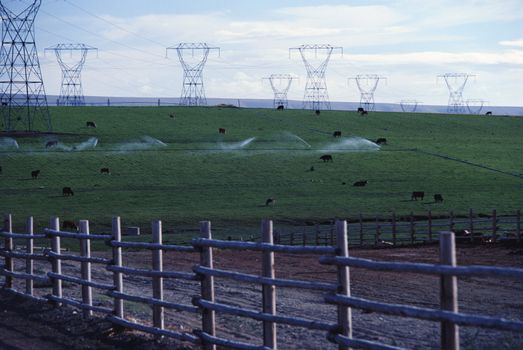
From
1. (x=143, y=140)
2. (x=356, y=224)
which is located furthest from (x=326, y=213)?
(x=143, y=140)

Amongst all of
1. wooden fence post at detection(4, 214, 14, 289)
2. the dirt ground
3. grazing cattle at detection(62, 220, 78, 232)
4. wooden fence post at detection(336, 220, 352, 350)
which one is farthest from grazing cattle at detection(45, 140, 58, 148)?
wooden fence post at detection(336, 220, 352, 350)

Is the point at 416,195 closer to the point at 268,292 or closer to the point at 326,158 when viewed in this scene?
the point at 326,158

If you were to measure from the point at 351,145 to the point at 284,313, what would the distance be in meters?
75.6

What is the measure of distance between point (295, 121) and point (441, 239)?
104 meters

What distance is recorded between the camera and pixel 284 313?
60.5 ft

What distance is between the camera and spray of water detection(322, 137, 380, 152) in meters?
90.3

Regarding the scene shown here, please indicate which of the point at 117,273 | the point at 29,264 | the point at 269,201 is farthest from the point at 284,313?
the point at 269,201

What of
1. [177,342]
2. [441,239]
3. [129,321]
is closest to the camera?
[441,239]

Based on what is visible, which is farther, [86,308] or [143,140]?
[143,140]

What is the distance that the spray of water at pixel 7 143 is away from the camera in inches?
Answer: 3268

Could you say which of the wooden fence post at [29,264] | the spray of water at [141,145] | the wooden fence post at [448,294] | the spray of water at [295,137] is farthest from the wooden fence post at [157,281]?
the spray of water at [295,137]

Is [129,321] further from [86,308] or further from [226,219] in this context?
[226,219]

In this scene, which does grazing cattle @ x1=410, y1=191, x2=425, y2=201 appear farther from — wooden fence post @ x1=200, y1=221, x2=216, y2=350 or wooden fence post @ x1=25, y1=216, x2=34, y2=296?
wooden fence post @ x1=200, y1=221, x2=216, y2=350

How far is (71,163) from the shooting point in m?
77.2
